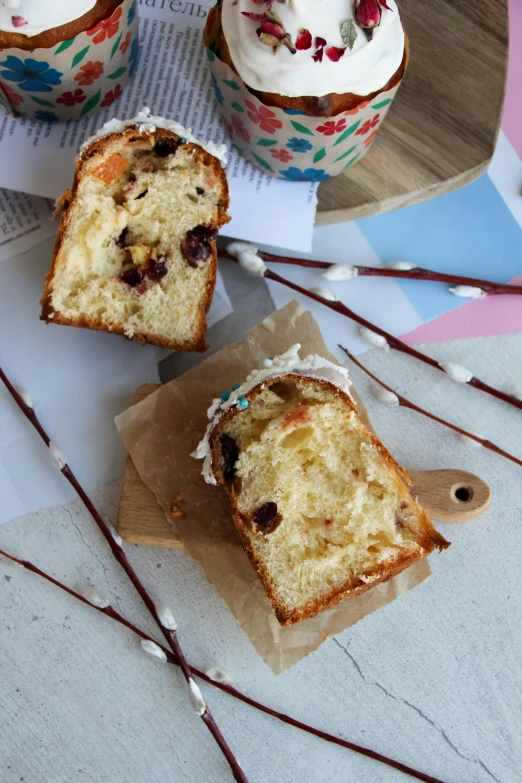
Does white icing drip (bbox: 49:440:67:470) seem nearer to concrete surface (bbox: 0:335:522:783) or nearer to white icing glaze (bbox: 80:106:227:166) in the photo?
concrete surface (bbox: 0:335:522:783)

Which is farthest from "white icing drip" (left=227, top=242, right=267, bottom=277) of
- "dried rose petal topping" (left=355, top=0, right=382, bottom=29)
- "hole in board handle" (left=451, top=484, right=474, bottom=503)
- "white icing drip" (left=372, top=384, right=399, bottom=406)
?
"hole in board handle" (left=451, top=484, right=474, bottom=503)

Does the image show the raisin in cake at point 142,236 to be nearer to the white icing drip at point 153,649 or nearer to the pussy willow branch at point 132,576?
the pussy willow branch at point 132,576

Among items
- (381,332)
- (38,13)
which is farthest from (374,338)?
(38,13)

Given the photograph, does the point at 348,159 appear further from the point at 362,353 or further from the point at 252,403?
the point at 252,403

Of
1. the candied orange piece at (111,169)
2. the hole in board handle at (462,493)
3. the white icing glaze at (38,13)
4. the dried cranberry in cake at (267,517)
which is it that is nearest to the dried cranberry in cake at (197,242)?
the candied orange piece at (111,169)

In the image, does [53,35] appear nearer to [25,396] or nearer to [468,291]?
[25,396]
